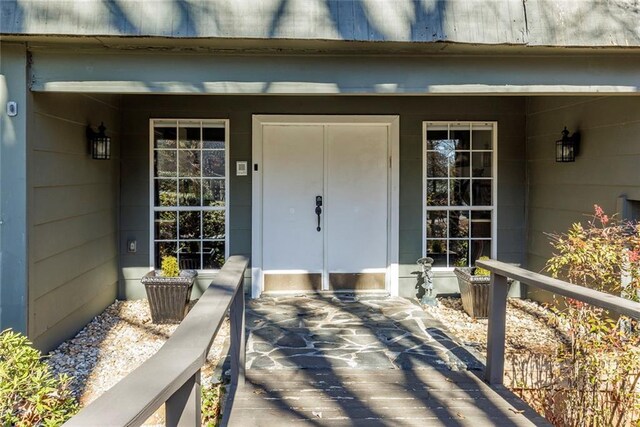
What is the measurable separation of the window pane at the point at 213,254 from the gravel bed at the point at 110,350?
2.88 feet

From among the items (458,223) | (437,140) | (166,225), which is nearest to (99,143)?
(166,225)

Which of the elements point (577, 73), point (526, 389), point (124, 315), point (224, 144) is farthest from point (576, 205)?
point (124, 315)

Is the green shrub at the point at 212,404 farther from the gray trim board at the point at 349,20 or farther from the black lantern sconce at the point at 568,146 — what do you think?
the black lantern sconce at the point at 568,146

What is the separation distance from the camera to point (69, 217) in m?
4.32

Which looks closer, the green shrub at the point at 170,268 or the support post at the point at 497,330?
the support post at the point at 497,330

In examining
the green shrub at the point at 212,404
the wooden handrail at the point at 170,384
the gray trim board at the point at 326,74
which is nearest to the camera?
the wooden handrail at the point at 170,384

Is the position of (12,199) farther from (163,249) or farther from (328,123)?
(328,123)

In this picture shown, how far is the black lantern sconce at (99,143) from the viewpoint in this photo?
4746 mm

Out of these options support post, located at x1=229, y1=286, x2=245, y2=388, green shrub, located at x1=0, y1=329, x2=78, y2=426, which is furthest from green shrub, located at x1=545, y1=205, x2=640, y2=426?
green shrub, located at x1=0, y1=329, x2=78, y2=426

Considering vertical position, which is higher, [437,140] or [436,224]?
[437,140]

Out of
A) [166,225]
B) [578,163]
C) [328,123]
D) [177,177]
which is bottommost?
[166,225]

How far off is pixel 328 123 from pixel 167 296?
257cm

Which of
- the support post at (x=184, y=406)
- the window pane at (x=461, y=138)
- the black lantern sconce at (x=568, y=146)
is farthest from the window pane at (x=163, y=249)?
the support post at (x=184, y=406)

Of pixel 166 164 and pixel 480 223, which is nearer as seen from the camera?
pixel 166 164
